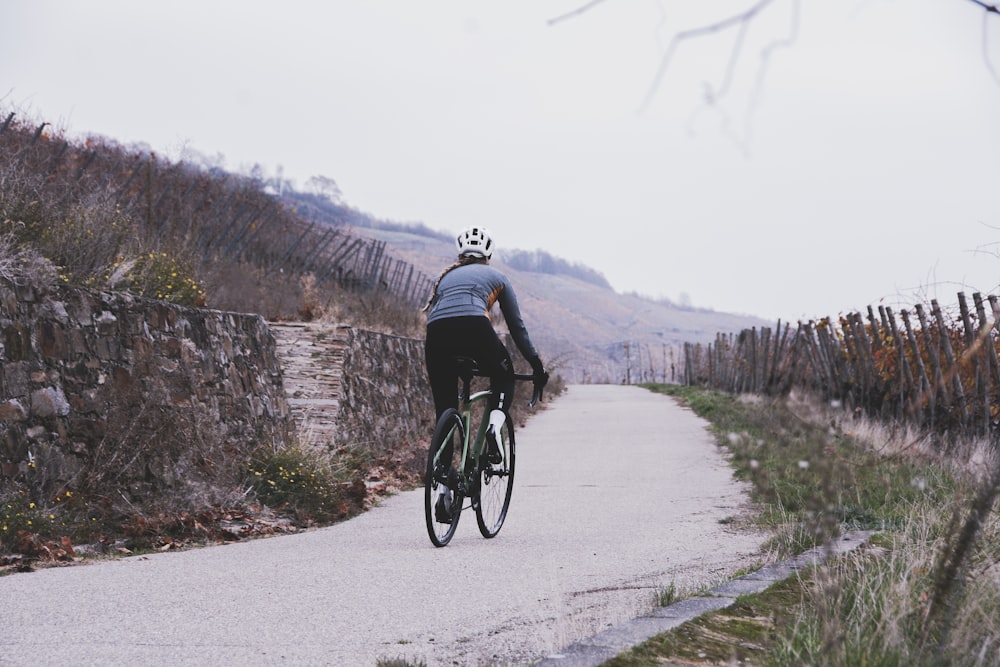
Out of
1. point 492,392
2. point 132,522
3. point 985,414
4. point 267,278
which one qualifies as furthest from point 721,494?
point 267,278

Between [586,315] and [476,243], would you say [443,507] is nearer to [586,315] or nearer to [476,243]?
[476,243]

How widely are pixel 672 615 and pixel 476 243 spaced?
371 centimetres

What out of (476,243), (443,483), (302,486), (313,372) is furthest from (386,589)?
(313,372)

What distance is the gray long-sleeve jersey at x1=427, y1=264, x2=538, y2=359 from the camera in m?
6.82

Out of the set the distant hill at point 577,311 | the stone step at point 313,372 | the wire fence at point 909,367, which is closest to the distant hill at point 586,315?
the distant hill at point 577,311

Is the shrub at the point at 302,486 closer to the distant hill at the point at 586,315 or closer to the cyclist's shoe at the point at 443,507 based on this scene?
the cyclist's shoe at the point at 443,507

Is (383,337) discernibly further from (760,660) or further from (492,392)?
(760,660)

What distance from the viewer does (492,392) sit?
713 centimetres

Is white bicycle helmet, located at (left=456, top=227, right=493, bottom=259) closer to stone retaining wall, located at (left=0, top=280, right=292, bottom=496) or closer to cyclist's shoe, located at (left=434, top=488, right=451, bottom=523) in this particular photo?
cyclist's shoe, located at (left=434, top=488, right=451, bottom=523)

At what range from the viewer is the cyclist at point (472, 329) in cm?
679

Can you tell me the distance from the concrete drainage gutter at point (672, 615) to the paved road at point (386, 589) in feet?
1.28

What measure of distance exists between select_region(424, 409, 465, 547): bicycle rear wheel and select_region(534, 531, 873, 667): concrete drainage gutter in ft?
7.82

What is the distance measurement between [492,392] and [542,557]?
3.98ft

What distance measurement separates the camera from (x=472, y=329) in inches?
266
